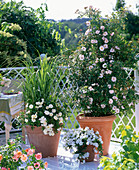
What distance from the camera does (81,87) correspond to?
3305mm

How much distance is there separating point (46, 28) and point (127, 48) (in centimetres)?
295

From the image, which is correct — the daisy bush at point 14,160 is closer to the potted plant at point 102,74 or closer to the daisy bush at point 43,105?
the daisy bush at point 43,105

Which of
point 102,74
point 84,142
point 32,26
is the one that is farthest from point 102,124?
point 32,26

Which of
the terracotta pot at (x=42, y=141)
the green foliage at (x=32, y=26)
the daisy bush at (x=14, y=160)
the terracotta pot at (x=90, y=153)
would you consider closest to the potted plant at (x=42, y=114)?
the terracotta pot at (x=42, y=141)

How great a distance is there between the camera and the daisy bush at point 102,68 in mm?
3217

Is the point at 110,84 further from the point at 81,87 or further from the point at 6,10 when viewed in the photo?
the point at 6,10

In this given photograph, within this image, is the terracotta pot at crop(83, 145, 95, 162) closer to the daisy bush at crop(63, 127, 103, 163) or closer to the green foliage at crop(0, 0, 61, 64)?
the daisy bush at crop(63, 127, 103, 163)

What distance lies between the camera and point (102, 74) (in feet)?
10.5

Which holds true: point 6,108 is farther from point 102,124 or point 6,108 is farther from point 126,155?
point 126,155

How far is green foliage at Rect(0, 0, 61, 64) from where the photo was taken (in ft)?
18.4

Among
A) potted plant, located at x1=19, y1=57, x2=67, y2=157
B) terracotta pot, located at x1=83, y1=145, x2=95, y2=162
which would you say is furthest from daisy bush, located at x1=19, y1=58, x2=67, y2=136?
terracotta pot, located at x1=83, y1=145, x2=95, y2=162

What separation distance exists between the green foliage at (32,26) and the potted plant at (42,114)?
2.20 metres

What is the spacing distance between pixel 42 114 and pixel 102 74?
873mm

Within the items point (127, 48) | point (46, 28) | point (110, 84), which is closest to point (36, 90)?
point (110, 84)
